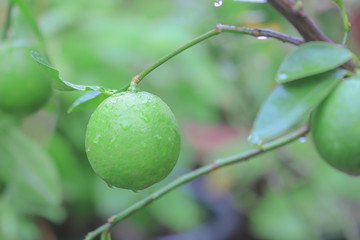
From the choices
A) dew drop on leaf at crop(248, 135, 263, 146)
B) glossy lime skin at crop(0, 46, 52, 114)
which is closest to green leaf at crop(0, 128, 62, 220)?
glossy lime skin at crop(0, 46, 52, 114)

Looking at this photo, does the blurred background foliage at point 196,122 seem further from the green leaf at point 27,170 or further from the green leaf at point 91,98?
the green leaf at point 91,98

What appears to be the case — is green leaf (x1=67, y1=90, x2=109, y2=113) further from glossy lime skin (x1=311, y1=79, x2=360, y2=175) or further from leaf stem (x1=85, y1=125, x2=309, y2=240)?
glossy lime skin (x1=311, y1=79, x2=360, y2=175)

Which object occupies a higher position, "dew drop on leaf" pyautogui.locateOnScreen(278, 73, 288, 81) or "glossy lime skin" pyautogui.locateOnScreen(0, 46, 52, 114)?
"dew drop on leaf" pyautogui.locateOnScreen(278, 73, 288, 81)

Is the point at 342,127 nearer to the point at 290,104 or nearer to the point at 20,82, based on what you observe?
the point at 290,104

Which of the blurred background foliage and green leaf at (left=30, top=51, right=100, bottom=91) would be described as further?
the blurred background foliage

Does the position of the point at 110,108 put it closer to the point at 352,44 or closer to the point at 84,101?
the point at 84,101

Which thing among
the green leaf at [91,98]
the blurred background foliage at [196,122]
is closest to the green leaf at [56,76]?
the green leaf at [91,98]

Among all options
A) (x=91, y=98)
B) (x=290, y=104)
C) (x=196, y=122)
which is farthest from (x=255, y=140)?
(x=196, y=122)
